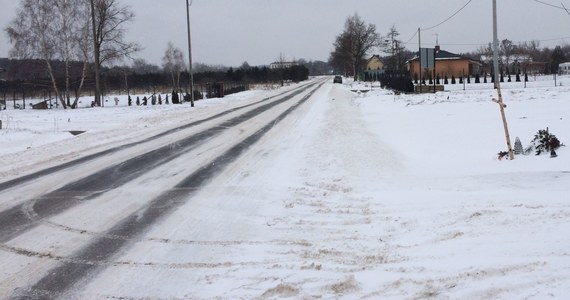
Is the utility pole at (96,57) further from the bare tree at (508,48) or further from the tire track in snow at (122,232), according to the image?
the bare tree at (508,48)

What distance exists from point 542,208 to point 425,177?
315cm

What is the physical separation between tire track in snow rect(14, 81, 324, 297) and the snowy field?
0.20 m

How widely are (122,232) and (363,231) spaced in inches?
120

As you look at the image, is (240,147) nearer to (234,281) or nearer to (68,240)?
(68,240)

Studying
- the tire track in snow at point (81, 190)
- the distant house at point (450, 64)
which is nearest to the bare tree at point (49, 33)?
the tire track in snow at point (81, 190)

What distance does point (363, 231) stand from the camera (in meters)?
6.42

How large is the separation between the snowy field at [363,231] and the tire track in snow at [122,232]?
197 mm

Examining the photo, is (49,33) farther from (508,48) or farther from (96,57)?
(508,48)

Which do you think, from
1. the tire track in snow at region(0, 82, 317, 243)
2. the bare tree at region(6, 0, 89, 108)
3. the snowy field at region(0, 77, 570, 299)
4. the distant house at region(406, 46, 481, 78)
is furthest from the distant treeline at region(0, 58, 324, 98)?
the snowy field at region(0, 77, 570, 299)

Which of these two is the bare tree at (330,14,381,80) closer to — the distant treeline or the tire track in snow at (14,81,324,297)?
the distant treeline

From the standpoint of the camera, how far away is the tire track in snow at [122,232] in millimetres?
5027

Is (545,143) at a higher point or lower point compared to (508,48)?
lower

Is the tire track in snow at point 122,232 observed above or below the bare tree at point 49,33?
below

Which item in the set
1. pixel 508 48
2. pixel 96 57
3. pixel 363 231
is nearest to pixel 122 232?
pixel 363 231
